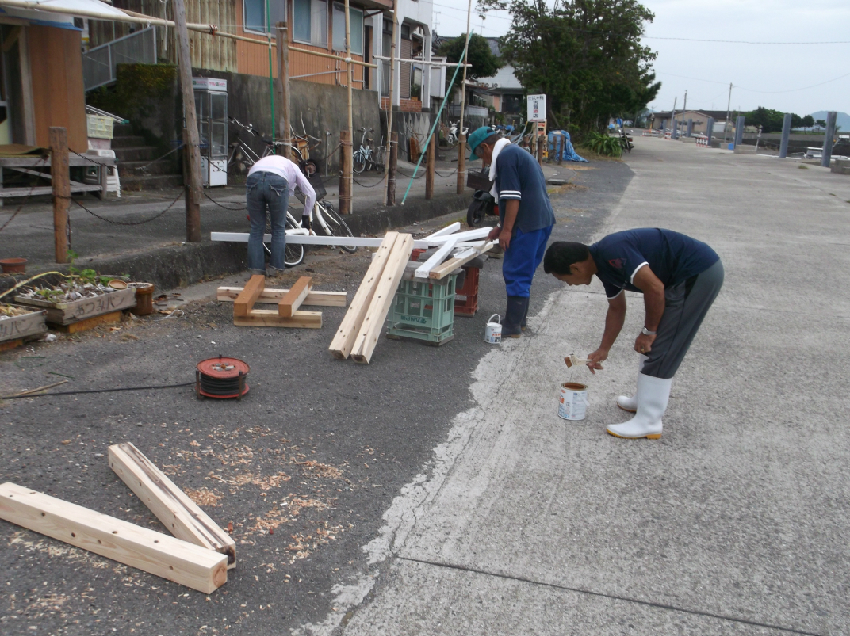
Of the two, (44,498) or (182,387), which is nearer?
(44,498)

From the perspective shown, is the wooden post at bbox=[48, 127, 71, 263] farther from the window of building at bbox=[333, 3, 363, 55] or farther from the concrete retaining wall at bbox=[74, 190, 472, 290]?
the window of building at bbox=[333, 3, 363, 55]

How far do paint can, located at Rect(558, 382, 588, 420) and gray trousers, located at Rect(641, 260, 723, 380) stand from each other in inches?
23.3

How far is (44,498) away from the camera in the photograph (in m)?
3.35

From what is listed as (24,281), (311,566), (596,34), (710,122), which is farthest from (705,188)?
(710,122)

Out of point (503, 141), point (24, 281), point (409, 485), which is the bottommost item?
point (409, 485)

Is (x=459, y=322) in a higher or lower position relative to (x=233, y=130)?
lower

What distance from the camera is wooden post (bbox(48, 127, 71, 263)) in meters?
6.70

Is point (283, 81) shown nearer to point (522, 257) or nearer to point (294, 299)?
point (294, 299)

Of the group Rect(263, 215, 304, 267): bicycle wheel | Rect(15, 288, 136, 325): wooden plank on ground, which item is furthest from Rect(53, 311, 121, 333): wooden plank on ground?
Rect(263, 215, 304, 267): bicycle wheel

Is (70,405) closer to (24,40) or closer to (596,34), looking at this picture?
(24,40)

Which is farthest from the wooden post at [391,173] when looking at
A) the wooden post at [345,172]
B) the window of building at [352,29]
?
the window of building at [352,29]

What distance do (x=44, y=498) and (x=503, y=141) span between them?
4737 millimetres

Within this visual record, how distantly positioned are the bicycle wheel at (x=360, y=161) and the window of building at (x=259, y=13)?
4.35m

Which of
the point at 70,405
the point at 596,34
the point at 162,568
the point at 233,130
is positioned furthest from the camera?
the point at 596,34
